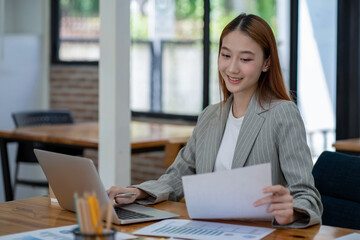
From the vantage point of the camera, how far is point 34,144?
4.70 meters

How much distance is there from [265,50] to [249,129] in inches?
10.8

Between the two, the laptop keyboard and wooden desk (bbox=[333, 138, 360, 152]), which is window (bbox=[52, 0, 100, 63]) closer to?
wooden desk (bbox=[333, 138, 360, 152])

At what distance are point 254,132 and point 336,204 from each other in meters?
0.41

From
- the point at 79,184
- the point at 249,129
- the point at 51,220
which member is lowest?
the point at 51,220

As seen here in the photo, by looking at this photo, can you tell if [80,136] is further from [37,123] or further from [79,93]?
[79,93]

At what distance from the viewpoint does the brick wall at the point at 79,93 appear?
612cm

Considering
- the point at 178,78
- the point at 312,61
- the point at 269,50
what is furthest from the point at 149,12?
the point at 269,50

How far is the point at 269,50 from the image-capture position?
7.48 ft

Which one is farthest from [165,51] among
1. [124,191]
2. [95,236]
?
[95,236]

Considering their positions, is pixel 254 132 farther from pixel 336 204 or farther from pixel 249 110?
pixel 336 204

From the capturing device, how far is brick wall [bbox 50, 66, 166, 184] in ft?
20.1

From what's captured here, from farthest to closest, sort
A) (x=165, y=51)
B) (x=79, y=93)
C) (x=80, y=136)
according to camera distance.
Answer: (x=79, y=93) < (x=165, y=51) < (x=80, y=136)

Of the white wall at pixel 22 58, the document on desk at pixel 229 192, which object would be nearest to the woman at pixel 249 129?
the document on desk at pixel 229 192

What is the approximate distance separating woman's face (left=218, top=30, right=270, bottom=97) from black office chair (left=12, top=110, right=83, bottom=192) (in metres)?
2.64
